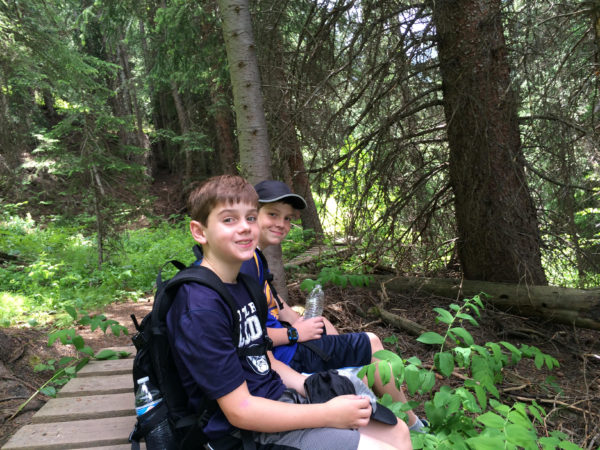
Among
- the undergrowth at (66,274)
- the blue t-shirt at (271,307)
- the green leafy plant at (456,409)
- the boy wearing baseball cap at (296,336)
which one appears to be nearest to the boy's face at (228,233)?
the blue t-shirt at (271,307)

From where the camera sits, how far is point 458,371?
3379 mm

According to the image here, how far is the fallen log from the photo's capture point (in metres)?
3.55

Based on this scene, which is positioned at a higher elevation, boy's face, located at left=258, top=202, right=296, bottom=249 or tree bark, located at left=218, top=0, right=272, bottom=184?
tree bark, located at left=218, top=0, right=272, bottom=184

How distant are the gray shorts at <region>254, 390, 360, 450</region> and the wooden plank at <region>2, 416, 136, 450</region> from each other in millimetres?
1073

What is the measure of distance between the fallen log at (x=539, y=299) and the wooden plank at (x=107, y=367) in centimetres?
306

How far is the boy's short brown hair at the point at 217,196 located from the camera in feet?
5.98

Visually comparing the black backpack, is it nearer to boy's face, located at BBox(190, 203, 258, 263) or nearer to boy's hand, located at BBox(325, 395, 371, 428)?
boy's face, located at BBox(190, 203, 258, 263)

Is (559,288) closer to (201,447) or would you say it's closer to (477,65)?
(477,65)

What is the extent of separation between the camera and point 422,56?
4.14 m

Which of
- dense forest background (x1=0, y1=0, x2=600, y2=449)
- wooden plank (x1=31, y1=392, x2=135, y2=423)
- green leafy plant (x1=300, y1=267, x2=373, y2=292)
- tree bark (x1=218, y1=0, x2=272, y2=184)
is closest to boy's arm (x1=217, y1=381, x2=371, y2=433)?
dense forest background (x1=0, y1=0, x2=600, y2=449)

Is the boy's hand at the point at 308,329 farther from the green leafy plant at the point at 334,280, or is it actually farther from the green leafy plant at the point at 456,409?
the green leafy plant at the point at 334,280

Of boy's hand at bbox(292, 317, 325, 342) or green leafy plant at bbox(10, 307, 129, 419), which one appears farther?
green leafy plant at bbox(10, 307, 129, 419)

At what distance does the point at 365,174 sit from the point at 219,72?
2786 millimetres

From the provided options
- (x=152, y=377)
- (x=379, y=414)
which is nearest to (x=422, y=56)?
(x=379, y=414)
